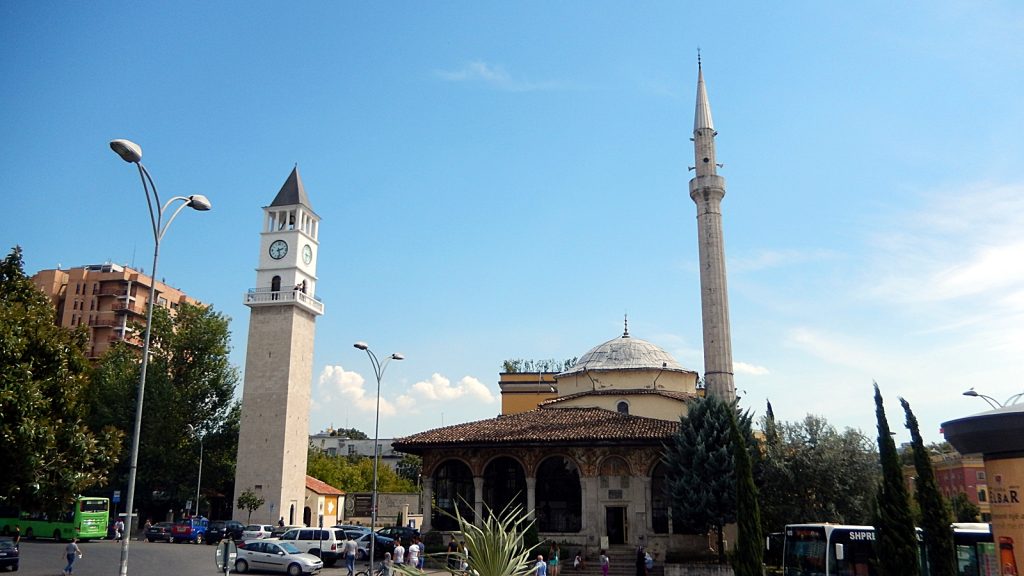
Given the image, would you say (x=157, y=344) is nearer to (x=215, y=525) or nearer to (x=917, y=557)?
(x=215, y=525)

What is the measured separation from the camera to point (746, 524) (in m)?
21.6

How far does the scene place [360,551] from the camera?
28875mm

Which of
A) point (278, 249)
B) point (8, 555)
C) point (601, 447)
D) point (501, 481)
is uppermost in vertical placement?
point (278, 249)

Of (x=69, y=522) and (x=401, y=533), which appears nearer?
(x=69, y=522)


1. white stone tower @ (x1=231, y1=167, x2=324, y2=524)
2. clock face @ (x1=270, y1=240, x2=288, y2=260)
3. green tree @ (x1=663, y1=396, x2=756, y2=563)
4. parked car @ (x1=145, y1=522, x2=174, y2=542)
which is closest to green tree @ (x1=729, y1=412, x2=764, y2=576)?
green tree @ (x1=663, y1=396, x2=756, y2=563)

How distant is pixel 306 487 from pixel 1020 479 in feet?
149

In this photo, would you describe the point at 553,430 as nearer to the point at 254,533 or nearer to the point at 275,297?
the point at 254,533

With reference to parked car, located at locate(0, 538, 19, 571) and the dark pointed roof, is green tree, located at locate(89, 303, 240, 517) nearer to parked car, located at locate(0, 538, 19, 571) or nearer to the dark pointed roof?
the dark pointed roof

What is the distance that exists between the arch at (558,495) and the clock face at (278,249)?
25.2 m

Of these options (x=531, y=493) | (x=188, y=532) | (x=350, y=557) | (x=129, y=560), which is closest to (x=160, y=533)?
(x=188, y=532)

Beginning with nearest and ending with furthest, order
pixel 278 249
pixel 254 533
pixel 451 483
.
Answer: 1. pixel 254 533
2. pixel 451 483
3. pixel 278 249

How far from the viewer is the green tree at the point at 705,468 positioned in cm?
2591

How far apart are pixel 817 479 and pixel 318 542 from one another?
18916 mm

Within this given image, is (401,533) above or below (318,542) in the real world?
below
